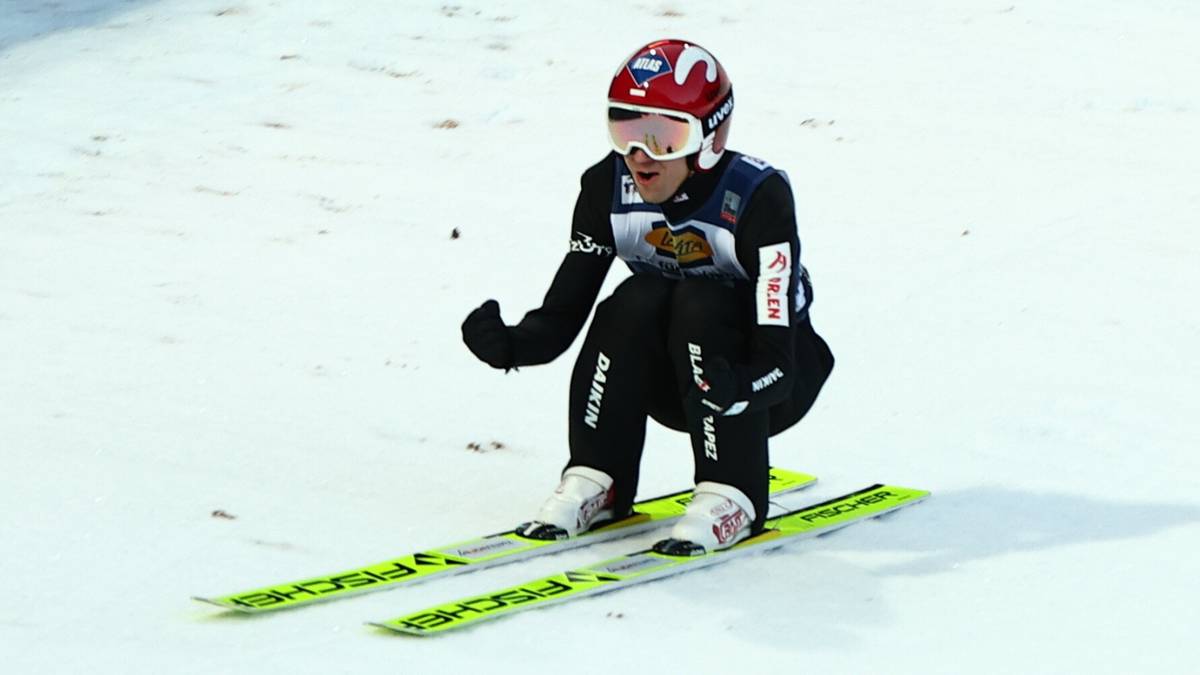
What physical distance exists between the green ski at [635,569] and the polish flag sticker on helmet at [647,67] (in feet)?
3.62

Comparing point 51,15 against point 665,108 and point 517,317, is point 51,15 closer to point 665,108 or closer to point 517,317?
point 517,317

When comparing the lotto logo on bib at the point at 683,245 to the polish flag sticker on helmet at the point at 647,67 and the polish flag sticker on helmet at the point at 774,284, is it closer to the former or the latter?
the polish flag sticker on helmet at the point at 774,284

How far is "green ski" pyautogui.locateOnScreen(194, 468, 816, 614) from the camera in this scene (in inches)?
162

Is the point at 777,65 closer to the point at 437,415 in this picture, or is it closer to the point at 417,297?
the point at 417,297

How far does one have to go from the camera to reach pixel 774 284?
4.41 m

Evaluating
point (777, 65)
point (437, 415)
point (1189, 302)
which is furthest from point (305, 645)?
point (777, 65)

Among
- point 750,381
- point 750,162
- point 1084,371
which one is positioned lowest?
point 1084,371

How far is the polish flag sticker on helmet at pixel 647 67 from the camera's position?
14.6ft

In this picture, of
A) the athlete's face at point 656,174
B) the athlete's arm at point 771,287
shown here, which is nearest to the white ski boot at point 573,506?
the athlete's arm at point 771,287

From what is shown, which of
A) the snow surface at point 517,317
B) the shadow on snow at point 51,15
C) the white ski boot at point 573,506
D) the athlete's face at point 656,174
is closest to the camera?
the snow surface at point 517,317

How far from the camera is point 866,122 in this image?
357 inches

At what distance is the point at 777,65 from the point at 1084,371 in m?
3.81

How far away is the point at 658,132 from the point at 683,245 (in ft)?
0.98

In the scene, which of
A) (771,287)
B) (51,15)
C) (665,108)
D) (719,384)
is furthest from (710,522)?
(51,15)
